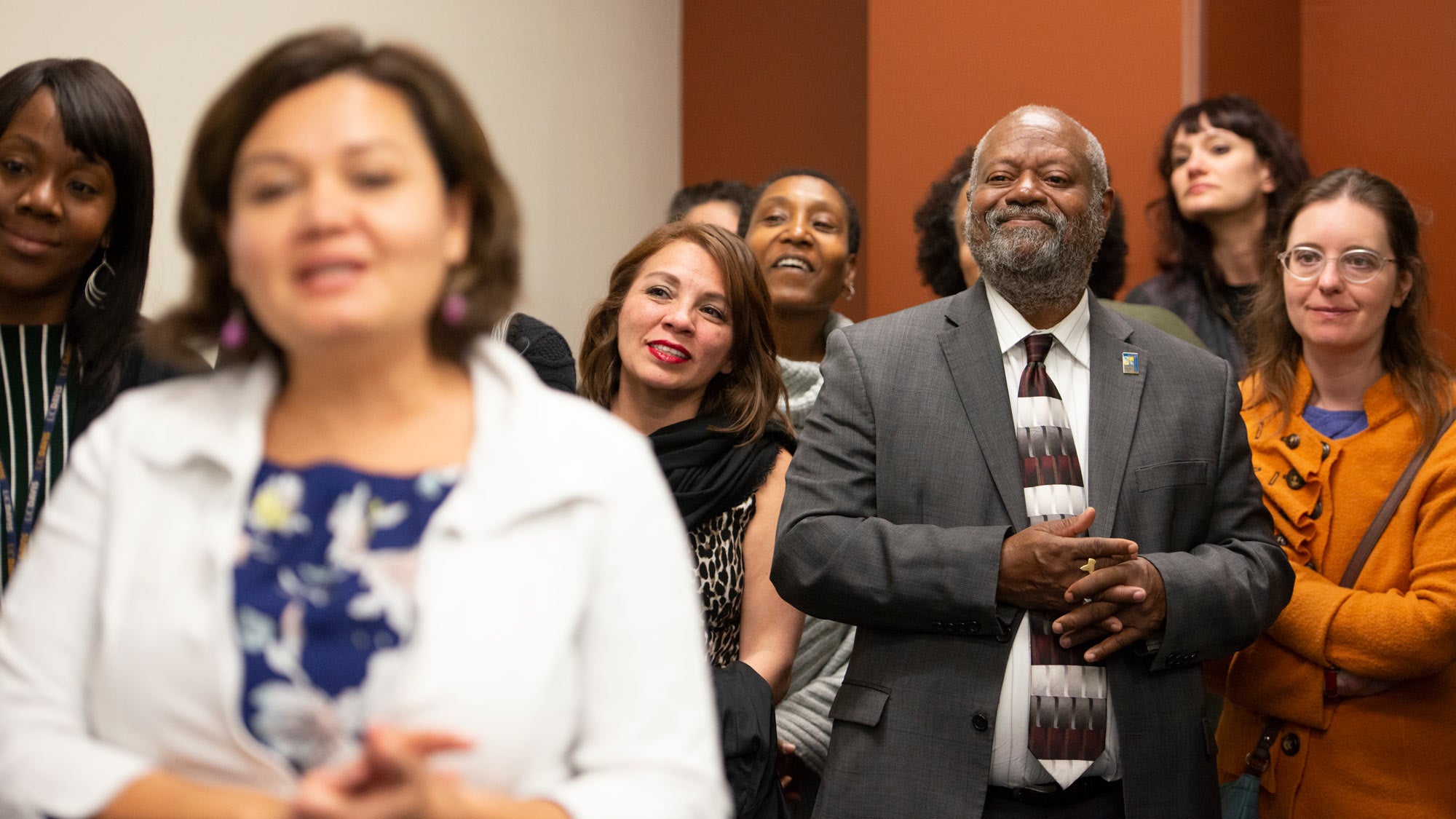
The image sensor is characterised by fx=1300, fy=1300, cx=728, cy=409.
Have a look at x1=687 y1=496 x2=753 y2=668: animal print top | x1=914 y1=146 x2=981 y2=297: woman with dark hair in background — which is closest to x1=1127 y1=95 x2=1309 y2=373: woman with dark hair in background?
x1=914 y1=146 x2=981 y2=297: woman with dark hair in background

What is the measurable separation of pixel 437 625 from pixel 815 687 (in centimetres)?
164

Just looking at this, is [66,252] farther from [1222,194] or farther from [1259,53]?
[1259,53]

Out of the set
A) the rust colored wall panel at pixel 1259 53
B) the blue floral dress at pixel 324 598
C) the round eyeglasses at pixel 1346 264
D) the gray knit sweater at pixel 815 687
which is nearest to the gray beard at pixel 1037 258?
the gray knit sweater at pixel 815 687

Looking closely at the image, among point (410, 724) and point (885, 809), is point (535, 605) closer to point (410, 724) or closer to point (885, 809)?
point (410, 724)

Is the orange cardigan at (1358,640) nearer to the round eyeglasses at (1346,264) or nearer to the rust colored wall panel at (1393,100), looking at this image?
the round eyeglasses at (1346,264)

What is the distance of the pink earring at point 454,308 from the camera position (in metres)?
1.16

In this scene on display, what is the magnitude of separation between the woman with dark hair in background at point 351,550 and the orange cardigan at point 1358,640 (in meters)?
1.73

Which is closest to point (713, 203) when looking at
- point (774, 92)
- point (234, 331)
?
point (774, 92)

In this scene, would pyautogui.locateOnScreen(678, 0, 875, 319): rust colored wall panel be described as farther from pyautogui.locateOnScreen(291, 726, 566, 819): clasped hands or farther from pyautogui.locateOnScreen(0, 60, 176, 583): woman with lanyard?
pyautogui.locateOnScreen(291, 726, 566, 819): clasped hands

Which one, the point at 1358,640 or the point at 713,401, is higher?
the point at 713,401

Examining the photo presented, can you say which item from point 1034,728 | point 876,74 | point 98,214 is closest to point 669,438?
point 1034,728

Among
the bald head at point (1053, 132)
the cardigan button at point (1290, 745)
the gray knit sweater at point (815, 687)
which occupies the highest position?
the bald head at point (1053, 132)

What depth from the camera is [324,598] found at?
1084mm

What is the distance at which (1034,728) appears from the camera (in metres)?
2.09
